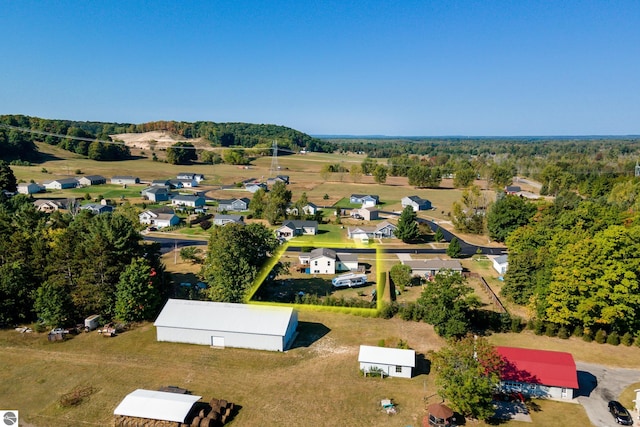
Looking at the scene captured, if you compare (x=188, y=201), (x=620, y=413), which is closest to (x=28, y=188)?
(x=188, y=201)

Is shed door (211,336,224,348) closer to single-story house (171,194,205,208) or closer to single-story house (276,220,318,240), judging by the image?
single-story house (276,220,318,240)

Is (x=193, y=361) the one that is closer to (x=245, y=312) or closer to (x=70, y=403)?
(x=245, y=312)

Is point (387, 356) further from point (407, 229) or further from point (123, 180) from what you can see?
point (123, 180)

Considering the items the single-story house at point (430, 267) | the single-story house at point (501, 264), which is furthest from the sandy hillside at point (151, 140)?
the single-story house at point (501, 264)

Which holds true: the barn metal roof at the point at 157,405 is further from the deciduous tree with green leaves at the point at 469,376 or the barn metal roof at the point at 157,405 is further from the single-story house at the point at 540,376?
the single-story house at the point at 540,376

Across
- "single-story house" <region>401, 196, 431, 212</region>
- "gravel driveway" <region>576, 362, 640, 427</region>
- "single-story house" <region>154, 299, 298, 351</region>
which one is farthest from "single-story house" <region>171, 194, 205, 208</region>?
"gravel driveway" <region>576, 362, 640, 427</region>

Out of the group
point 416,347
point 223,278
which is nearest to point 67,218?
Result: point 223,278

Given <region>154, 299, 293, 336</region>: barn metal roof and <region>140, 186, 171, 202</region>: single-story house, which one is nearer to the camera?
<region>154, 299, 293, 336</region>: barn metal roof
